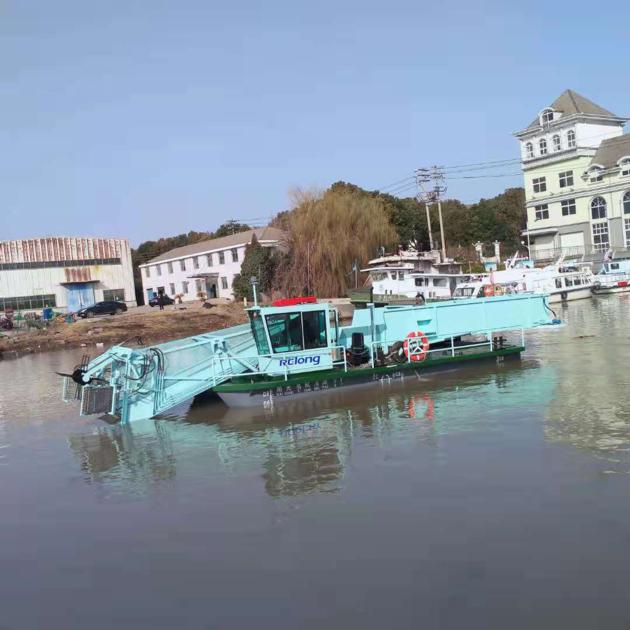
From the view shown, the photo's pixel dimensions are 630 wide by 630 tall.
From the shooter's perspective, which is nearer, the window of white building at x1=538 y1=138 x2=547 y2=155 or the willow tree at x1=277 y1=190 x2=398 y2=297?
the willow tree at x1=277 y1=190 x2=398 y2=297

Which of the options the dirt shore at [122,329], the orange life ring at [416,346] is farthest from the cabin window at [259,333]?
the dirt shore at [122,329]

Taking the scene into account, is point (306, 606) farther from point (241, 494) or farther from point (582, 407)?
point (582, 407)

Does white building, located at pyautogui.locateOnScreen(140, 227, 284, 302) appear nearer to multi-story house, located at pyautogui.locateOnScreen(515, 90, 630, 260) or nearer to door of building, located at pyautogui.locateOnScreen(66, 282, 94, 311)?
door of building, located at pyautogui.locateOnScreen(66, 282, 94, 311)

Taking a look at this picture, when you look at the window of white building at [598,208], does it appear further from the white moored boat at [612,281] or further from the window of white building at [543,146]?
the white moored boat at [612,281]

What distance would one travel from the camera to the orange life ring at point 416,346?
67.3 ft

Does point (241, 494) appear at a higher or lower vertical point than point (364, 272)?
lower

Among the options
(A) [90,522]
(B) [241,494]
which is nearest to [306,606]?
(B) [241,494]

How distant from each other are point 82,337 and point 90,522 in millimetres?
44503

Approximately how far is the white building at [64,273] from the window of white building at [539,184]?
4614 cm

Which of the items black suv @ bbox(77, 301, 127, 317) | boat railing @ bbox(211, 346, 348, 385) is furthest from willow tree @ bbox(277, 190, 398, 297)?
boat railing @ bbox(211, 346, 348, 385)

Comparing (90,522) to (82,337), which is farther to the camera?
(82,337)

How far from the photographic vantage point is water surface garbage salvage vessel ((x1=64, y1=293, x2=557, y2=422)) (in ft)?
59.5

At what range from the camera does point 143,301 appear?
87.0m

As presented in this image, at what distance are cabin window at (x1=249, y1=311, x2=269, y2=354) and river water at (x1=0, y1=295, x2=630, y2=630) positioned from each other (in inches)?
70.7
